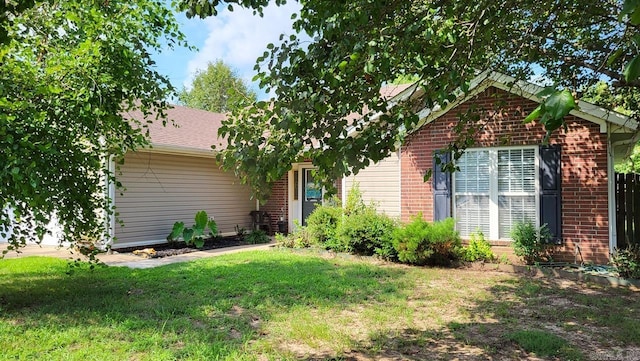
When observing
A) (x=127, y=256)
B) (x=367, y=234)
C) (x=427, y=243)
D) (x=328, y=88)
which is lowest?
(x=127, y=256)

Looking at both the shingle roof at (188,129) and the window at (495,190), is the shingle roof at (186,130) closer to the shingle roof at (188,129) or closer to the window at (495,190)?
the shingle roof at (188,129)

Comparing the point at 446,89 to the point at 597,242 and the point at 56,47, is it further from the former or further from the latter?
the point at 597,242

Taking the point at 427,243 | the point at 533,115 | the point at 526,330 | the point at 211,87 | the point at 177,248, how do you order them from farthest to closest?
the point at 211,87 → the point at 177,248 → the point at 427,243 → the point at 526,330 → the point at 533,115

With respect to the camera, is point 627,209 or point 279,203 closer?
point 627,209

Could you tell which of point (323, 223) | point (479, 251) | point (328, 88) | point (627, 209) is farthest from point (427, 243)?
point (328, 88)

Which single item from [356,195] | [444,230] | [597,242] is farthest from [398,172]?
[597,242]

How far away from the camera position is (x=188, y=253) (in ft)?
36.8

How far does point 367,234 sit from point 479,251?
7.58 ft

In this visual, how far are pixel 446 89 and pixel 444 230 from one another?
19.3 feet

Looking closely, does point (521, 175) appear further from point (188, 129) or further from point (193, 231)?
point (188, 129)

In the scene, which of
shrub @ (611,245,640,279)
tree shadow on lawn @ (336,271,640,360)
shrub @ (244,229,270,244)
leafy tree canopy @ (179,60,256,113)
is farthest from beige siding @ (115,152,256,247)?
leafy tree canopy @ (179,60,256,113)

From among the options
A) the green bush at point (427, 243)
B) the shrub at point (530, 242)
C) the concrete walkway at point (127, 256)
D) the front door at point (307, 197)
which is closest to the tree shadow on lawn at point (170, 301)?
the green bush at point (427, 243)

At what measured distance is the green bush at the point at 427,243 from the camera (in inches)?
340

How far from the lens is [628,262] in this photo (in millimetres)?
7578
